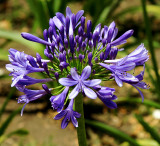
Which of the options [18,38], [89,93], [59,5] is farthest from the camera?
[59,5]

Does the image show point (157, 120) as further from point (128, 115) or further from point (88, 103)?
point (88, 103)

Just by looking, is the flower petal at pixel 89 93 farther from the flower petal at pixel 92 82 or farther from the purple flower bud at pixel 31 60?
the purple flower bud at pixel 31 60

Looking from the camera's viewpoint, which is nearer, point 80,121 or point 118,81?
point 118,81

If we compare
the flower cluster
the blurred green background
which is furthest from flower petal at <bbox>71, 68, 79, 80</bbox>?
the blurred green background

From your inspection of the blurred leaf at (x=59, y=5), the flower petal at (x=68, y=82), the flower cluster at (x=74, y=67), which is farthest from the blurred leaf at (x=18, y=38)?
the flower petal at (x=68, y=82)

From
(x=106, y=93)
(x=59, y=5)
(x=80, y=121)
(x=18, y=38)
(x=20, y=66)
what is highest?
(x=59, y=5)

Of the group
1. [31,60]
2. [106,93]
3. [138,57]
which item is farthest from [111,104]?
[31,60]

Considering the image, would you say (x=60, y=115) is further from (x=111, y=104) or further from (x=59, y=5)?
(x=59, y=5)

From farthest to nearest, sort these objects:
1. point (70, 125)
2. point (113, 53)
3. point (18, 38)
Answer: point (70, 125)
point (18, 38)
point (113, 53)
